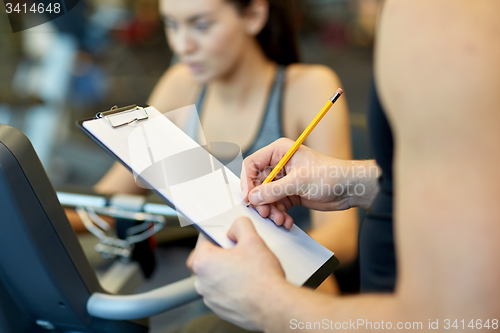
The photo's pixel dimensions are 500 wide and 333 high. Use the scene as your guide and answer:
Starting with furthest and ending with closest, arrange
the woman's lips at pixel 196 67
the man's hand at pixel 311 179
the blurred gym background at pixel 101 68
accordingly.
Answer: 1. the blurred gym background at pixel 101 68
2. the woman's lips at pixel 196 67
3. the man's hand at pixel 311 179

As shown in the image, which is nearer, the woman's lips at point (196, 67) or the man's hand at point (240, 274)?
the man's hand at point (240, 274)

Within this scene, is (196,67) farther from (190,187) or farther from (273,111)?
(190,187)

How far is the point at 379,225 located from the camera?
0.35 meters

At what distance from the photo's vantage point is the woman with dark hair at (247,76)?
2.32 feet

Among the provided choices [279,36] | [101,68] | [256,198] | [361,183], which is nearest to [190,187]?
[256,198]

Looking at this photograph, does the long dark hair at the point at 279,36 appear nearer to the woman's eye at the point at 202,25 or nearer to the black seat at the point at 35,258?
the woman's eye at the point at 202,25

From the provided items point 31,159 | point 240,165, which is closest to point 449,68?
point 240,165

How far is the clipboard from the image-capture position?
0.32 metres

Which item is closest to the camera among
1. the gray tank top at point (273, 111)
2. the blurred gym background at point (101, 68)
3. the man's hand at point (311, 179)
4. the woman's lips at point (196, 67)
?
the man's hand at point (311, 179)

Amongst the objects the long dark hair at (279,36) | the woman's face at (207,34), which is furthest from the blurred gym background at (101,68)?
the woman's face at (207,34)

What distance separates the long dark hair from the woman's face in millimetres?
68

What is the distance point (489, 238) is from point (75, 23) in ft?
6.75

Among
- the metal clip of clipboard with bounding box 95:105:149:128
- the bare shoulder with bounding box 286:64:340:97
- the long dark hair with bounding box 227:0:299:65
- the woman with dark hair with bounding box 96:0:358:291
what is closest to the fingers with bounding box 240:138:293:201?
the metal clip of clipboard with bounding box 95:105:149:128

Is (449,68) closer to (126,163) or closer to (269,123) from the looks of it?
(126,163)
